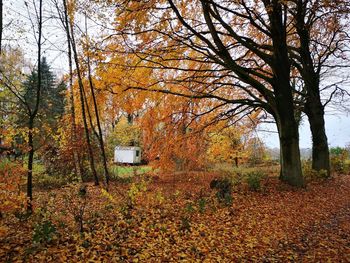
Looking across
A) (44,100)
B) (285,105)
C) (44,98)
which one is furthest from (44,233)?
(44,100)

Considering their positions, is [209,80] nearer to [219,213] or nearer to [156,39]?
[156,39]

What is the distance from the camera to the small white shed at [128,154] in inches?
1316

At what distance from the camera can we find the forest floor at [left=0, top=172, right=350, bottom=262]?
15.9 ft

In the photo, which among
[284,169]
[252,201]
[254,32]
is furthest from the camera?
[254,32]

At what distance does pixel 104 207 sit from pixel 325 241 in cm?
533

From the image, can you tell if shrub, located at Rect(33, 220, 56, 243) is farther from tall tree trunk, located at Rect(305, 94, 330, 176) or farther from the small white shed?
the small white shed

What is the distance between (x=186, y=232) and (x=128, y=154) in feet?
93.0

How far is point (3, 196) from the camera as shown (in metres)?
5.05

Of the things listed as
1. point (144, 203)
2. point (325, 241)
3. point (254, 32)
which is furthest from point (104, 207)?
point (254, 32)

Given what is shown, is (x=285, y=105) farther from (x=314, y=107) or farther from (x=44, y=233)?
(x=44, y=233)

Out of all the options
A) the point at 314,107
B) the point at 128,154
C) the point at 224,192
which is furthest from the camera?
the point at 128,154

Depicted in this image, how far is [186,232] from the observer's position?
5.96m

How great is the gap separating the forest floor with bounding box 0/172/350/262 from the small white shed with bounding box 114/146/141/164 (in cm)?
2490

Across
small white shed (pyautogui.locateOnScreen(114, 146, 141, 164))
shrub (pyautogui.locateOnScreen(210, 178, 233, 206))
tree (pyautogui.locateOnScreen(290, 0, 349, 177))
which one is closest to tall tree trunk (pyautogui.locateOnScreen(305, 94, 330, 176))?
tree (pyautogui.locateOnScreen(290, 0, 349, 177))
